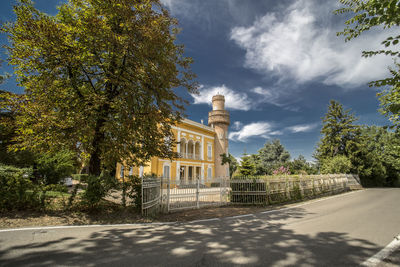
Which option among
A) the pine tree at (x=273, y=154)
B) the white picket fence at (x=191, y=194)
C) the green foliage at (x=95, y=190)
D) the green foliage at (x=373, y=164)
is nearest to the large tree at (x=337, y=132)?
the green foliage at (x=373, y=164)

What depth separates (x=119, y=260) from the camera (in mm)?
3225

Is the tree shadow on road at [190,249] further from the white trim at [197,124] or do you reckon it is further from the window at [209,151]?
the window at [209,151]

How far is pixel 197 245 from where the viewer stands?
13.4 feet

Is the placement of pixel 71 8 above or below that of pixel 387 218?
above

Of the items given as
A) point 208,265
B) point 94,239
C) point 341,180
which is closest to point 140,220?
point 94,239

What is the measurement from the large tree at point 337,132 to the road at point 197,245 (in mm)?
25052

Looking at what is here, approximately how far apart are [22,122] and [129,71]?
3904mm

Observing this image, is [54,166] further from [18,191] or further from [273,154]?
[273,154]

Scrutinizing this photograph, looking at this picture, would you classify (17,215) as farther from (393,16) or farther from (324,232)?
(393,16)

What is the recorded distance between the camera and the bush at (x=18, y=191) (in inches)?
218

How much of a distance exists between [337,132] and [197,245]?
31.2 meters

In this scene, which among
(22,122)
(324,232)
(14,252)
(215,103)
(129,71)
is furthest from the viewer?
(215,103)

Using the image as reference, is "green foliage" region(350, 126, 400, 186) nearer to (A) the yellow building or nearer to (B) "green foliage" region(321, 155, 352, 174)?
(B) "green foliage" region(321, 155, 352, 174)

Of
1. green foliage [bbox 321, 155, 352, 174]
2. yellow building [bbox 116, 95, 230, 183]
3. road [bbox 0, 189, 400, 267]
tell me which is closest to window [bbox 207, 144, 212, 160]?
yellow building [bbox 116, 95, 230, 183]
